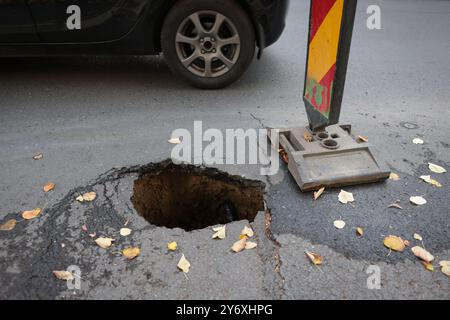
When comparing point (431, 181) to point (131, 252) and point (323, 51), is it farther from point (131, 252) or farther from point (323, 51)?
point (131, 252)

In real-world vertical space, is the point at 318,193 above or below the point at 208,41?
below

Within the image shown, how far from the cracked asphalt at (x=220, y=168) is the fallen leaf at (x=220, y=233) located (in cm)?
6

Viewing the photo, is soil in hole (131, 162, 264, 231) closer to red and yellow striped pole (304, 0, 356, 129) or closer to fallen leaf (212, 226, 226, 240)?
fallen leaf (212, 226, 226, 240)

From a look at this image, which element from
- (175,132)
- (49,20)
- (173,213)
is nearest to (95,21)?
(49,20)

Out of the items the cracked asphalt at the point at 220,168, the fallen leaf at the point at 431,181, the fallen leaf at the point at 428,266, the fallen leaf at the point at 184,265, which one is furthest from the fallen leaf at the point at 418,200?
the fallen leaf at the point at 184,265

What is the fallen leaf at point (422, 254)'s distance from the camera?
2156 millimetres

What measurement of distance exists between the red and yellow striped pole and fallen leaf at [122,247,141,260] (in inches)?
60.3

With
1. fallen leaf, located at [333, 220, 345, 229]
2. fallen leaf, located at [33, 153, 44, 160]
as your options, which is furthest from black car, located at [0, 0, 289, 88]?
fallen leaf, located at [333, 220, 345, 229]

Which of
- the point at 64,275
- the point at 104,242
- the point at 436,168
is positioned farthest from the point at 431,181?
the point at 64,275

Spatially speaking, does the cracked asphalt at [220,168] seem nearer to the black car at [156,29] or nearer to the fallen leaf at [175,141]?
the fallen leaf at [175,141]

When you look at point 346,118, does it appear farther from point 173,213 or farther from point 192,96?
point 173,213

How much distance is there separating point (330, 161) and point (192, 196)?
42.2 inches

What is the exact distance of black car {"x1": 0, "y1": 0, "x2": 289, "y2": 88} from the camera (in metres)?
3.66

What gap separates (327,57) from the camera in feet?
8.37
